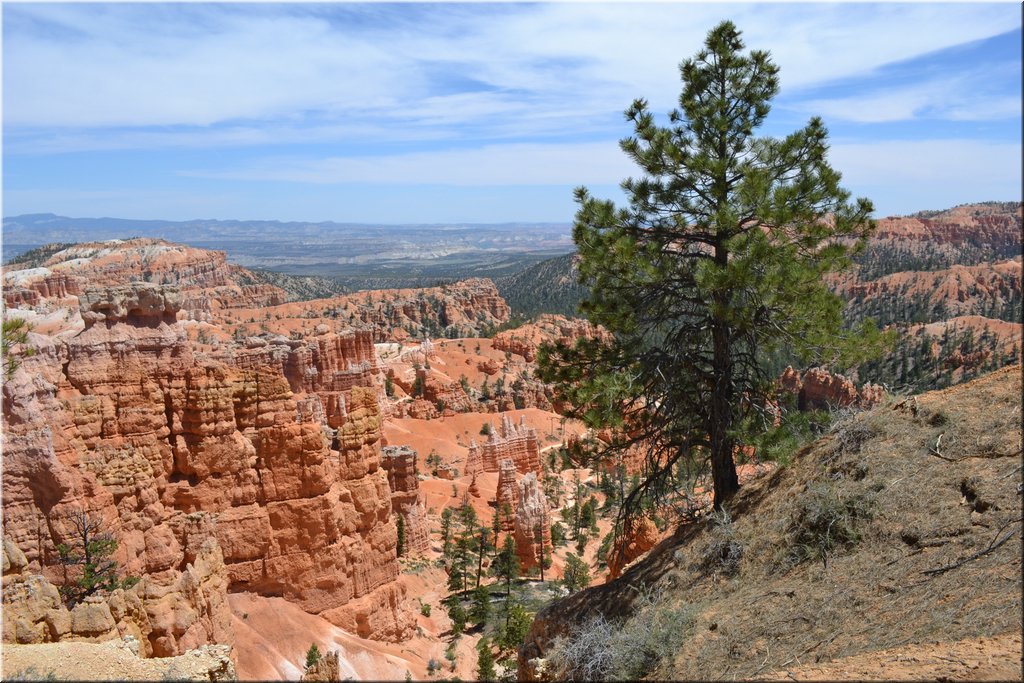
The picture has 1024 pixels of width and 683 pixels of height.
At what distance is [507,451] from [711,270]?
34.5 metres

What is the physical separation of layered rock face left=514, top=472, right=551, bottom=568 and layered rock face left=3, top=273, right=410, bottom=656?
462 inches

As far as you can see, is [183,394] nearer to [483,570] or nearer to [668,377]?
[668,377]

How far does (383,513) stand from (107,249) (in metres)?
118

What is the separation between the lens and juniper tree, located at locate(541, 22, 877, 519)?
27.4ft

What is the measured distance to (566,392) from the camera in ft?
31.1

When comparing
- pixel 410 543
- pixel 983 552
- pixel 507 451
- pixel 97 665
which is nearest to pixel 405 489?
pixel 410 543

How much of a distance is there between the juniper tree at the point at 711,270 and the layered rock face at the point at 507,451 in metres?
32.1

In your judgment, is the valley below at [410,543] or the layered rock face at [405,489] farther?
the layered rock face at [405,489]

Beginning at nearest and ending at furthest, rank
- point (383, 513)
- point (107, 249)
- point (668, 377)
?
point (668, 377)
point (383, 513)
point (107, 249)

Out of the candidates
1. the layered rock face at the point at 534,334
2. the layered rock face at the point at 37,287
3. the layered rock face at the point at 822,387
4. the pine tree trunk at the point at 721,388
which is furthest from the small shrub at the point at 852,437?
the layered rock face at the point at 37,287

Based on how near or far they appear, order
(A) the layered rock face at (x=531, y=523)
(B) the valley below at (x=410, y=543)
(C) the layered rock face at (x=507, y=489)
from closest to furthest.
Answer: (B) the valley below at (x=410, y=543), (A) the layered rock face at (x=531, y=523), (C) the layered rock face at (x=507, y=489)

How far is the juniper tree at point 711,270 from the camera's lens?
8.35 meters

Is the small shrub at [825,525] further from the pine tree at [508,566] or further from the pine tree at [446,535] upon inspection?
the pine tree at [446,535]

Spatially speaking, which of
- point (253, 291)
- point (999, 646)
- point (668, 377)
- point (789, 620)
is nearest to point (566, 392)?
point (668, 377)
